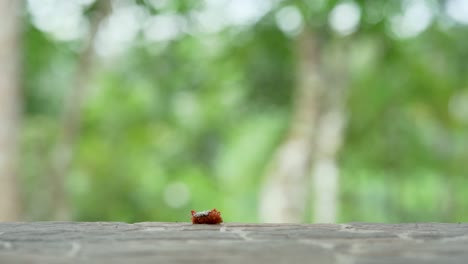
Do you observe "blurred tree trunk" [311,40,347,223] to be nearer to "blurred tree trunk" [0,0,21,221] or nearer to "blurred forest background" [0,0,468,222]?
"blurred forest background" [0,0,468,222]

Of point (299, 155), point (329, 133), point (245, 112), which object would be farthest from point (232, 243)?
point (245, 112)

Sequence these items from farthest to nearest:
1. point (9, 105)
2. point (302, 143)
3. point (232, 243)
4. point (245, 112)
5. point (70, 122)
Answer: point (245, 112) → point (302, 143) → point (70, 122) → point (9, 105) → point (232, 243)

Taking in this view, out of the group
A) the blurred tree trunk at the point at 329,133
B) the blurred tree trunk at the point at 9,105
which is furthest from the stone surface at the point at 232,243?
the blurred tree trunk at the point at 329,133

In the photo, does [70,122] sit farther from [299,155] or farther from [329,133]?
[329,133]

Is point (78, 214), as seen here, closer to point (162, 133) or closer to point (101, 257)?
point (162, 133)

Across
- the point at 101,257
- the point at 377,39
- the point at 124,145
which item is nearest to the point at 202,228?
the point at 101,257
